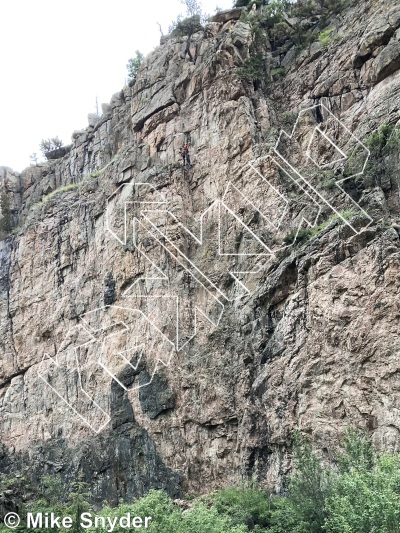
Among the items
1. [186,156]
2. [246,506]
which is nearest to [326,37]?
[186,156]

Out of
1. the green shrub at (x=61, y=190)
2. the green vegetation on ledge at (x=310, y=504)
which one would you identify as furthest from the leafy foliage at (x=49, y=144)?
the green vegetation on ledge at (x=310, y=504)

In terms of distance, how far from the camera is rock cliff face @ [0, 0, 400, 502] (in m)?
Answer: 19.0

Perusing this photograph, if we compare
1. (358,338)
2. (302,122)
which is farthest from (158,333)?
(302,122)

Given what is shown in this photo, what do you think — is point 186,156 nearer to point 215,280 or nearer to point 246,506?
point 215,280

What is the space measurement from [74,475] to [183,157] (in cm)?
1385

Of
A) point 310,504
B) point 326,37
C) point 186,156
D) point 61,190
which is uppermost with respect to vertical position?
point 326,37

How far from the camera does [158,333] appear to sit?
2439cm

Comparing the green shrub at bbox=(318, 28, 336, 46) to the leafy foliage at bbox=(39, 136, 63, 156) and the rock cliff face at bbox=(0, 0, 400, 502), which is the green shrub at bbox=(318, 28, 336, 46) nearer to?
the rock cliff face at bbox=(0, 0, 400, 502)

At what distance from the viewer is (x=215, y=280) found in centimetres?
2419

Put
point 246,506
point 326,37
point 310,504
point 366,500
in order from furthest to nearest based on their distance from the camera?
1. point 326,37
2. point 246,506
3. point 310,504
4. point 366,500

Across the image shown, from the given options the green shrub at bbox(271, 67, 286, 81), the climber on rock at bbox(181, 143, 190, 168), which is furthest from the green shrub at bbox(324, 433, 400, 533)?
the green shrub at bbox(271, 67, 286, 81)

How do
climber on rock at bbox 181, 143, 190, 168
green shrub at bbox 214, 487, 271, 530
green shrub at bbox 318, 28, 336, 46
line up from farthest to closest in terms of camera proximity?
1. green shrub at bbox 318, 28, 336, 46
2. climber on rock at bbox 181, 143, 190, 168
3. green shrub at bbox 214, 487, 271, 530
